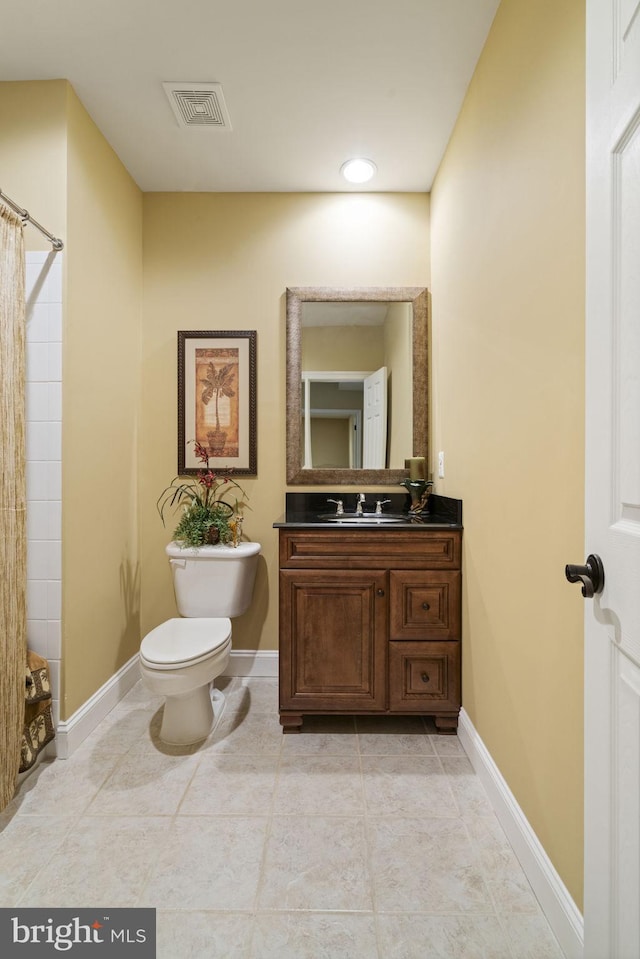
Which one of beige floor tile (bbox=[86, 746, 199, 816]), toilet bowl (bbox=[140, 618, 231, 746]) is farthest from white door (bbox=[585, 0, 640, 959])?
toilet bowl (bbox=[140, 618, 231, 746])

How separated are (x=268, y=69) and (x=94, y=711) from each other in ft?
8.67

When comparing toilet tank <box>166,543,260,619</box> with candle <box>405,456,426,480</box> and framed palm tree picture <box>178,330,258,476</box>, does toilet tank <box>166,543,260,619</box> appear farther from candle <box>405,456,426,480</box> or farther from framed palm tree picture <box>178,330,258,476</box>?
candle <box>405,456,426,480</box>

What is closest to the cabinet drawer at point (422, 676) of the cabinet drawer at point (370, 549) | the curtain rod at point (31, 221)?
the cabinet drawer at point (370, 549)

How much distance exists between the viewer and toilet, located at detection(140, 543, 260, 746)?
1868 millimetres

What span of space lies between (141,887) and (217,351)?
7.33 feet

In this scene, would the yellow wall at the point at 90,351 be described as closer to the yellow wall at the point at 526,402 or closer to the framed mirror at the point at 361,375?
the framed mirror at the point at 361,375

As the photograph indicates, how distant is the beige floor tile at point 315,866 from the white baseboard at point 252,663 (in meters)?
1.11

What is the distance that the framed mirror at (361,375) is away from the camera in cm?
262

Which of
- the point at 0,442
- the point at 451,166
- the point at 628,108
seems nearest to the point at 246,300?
the point at 451,166

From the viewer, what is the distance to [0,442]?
1.62 m

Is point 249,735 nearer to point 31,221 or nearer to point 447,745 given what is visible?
point 447,745

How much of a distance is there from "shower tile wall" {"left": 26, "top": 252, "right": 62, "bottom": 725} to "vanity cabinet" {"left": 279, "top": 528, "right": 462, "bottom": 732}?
88 cm

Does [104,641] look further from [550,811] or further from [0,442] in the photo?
[550,811]

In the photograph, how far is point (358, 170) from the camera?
8.01 feet
